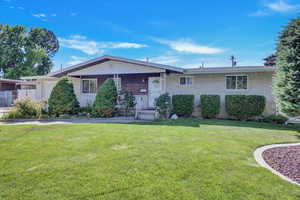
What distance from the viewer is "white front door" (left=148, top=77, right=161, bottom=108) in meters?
12.9

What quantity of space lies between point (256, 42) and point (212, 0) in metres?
7.80

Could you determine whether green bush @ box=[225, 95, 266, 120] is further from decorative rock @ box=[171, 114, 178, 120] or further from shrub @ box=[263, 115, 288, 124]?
decorative rock @ box=[171, 114, 178, 120]

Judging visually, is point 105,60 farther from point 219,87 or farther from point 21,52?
point 21,52

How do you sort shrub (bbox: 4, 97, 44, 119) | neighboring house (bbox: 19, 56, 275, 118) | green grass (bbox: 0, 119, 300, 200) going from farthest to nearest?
neighboring house (bbox: 19, 56, 275, 118) → shrub (bbox: 4, 97, 44, 119) → green grass (bbox: 0, 119, 300, 200)

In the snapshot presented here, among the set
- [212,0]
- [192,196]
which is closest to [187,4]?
[212,0]

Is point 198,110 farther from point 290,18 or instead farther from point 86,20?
point 86,20

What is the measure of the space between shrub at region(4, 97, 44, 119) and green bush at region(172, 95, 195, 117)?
27.6 ft

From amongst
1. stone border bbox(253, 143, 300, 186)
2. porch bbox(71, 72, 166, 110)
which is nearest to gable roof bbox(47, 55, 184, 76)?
porch bbox(71, 72, 166, 110)

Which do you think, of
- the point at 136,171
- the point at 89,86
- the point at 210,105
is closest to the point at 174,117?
the point at 210,105

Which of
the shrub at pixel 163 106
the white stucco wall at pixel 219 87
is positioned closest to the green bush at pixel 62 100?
the shrub at pixel 163 106

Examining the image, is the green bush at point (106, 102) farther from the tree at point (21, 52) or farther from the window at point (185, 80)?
the tree at point (21, 52)

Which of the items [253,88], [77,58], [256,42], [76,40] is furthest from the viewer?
[77,58]

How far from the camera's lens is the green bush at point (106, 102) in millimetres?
11281

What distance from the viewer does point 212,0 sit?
10.4 metres
